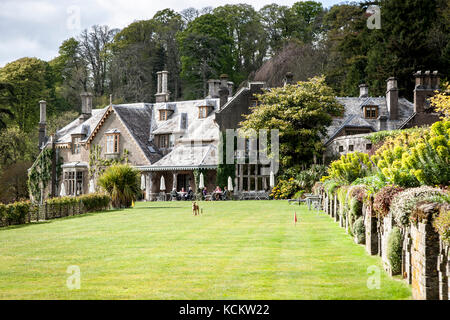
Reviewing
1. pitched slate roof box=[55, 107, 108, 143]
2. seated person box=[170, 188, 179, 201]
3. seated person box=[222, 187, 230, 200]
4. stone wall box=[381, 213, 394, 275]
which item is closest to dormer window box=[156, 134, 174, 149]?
pitched slate roof box=[55, 107, 108, 143]

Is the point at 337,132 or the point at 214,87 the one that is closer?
the point at 337,132

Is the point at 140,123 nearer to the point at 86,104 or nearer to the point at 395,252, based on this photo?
the point at 86,104

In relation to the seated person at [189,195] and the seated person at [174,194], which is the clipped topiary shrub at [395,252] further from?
the seated person at [174,194]

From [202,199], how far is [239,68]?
32.8m

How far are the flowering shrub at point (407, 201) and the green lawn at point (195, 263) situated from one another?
108 centimetres

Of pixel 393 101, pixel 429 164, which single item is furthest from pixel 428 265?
pixel 393 101

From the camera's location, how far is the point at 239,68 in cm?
6862

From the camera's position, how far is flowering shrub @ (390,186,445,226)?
8.34 m

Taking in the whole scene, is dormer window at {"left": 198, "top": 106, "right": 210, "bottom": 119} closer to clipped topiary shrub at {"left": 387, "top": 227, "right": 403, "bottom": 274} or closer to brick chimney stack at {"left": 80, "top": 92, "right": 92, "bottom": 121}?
brick chimney stack at {"left": 80, "top": 92, "right": 92, "bottom": 121}

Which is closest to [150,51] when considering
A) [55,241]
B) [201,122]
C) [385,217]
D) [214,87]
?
[214,87]

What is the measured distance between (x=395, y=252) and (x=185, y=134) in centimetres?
3717

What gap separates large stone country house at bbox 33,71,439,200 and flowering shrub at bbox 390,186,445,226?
28807 mm
